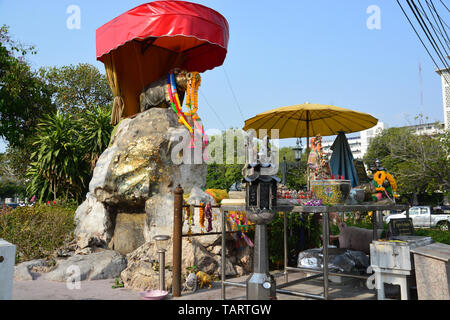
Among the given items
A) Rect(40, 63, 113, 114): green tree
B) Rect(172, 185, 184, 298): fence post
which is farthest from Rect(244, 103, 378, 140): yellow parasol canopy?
Rect(40, 63, 113, 114): green tree

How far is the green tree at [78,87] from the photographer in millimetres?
24953

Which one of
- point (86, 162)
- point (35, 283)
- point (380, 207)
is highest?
point (86, 162)

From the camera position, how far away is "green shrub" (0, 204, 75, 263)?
8.68 m

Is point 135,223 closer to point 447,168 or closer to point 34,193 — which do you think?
point 34,193

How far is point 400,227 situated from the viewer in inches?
250

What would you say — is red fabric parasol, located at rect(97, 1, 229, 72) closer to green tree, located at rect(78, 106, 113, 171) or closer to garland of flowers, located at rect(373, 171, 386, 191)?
green tree, located at rect(78, 106, 113, 171)

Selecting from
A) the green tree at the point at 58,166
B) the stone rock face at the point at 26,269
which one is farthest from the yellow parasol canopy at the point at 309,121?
the green tree at the point at 58,166

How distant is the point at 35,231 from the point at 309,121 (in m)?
7.01

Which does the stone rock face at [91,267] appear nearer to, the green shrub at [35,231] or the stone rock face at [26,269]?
the stone rock face at [26,269]

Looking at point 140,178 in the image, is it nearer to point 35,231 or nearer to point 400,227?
point 35,231

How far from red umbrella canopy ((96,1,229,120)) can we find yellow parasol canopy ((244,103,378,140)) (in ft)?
13.4

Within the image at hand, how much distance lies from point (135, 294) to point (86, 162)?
10.4m

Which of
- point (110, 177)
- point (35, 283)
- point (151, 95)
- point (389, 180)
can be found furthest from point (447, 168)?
point (35, 283)

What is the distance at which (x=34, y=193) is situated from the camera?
48.7 ft
